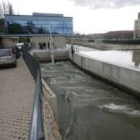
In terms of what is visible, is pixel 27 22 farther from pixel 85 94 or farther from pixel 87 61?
pixel 85 94

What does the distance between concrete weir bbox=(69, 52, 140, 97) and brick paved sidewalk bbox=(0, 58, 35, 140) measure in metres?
6.40

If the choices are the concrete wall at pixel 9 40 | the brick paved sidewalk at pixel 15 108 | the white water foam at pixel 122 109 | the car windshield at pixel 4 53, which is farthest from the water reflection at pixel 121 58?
the concrete wall at pixel 9 40

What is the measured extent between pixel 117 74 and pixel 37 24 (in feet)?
161

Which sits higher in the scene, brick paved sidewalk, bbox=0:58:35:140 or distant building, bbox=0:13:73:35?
distant building, bbox=0:13:73:35

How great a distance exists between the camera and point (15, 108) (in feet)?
23.6

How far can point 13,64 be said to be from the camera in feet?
56.0

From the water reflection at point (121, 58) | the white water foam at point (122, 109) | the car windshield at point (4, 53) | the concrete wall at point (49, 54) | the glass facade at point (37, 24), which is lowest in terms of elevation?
the white water foam at point (122, 109)

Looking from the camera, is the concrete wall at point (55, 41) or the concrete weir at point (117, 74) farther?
the concrete wall at point (55, 41)

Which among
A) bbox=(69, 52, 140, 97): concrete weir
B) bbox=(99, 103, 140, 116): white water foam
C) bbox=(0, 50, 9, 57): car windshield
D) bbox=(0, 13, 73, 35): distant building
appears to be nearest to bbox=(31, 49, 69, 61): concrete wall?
bbox=(69, 52, 140, 97): concrete weir

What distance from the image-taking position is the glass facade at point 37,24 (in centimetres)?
5838

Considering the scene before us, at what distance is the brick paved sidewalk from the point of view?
17.8 ft

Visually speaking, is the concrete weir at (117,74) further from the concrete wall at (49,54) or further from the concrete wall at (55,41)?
the concrete wall at (55,41)

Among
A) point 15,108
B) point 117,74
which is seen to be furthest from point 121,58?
point 15,108

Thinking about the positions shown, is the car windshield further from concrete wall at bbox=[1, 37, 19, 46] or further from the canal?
concrete wall at bbox=[1, 37, 19, 46]
